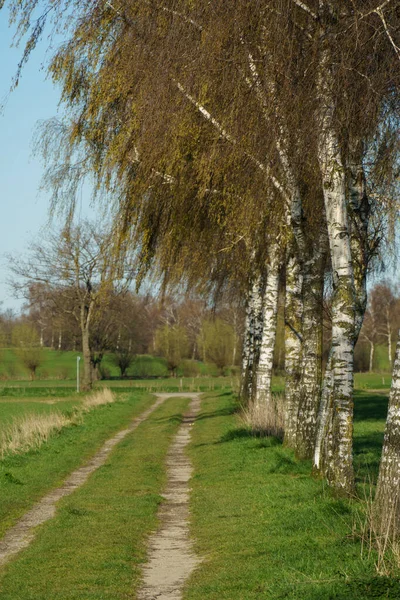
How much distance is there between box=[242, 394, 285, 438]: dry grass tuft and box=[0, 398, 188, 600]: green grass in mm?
4208

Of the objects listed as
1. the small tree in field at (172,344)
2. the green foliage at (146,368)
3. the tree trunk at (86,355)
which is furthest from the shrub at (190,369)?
the tree trunk at (86,355)

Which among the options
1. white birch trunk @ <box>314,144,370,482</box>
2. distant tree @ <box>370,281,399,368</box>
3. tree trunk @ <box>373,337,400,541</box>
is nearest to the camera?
tree trunk @ <box>373,337,400,541</box>

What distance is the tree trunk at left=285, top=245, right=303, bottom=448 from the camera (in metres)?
19.9

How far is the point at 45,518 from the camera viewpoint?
13578 millimetres

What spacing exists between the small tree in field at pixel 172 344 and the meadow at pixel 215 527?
8269 cm

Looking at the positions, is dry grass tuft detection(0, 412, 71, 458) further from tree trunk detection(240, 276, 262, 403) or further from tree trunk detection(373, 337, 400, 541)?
tree trunk detection(373, 337, 400, 541)

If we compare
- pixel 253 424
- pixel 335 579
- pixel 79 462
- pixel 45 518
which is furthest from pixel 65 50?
pixel 253 424

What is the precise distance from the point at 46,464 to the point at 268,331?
7834 mm

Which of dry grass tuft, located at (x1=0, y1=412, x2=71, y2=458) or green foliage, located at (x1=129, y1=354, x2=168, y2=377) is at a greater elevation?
green foliage, located at (x1=129, y1=354, x2=168, y2=377)

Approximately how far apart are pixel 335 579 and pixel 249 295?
26187 mm

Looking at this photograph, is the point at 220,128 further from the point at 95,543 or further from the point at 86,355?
the point at 86,355

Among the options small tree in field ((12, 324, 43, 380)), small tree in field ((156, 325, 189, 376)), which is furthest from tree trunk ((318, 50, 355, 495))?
small tree in field ((12, 324, 43, 380))

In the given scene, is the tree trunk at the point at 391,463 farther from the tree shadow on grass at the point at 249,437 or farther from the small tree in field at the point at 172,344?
the small tree in field at the point at 172,344

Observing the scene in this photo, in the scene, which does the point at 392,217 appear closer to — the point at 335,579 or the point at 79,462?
the point at 335,579
